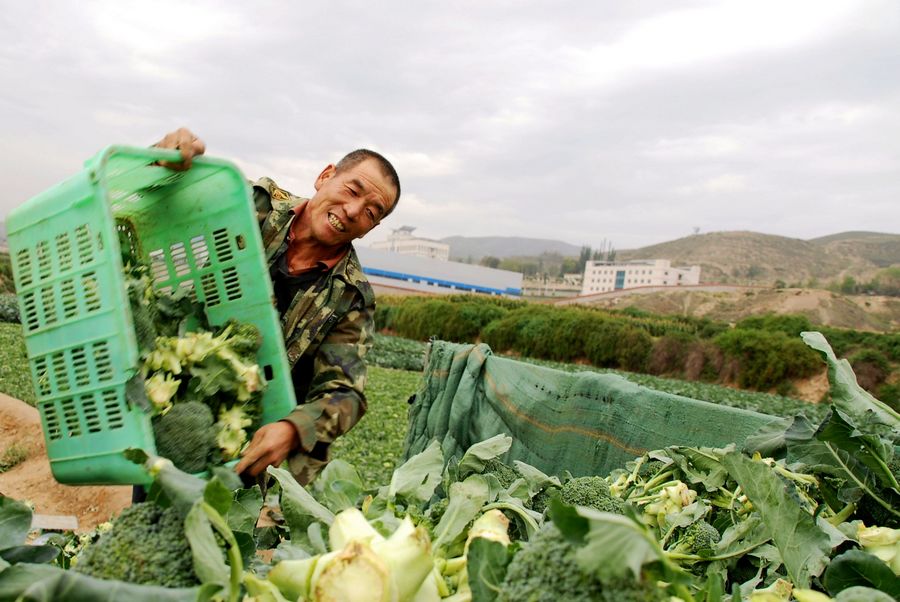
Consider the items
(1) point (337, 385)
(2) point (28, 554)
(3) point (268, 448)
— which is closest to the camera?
(2) point (28, 554)

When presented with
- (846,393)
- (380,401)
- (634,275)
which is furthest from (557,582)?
(634,275)

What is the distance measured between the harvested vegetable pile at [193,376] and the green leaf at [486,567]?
51.1 inches

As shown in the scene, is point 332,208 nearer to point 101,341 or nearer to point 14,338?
point 101,341

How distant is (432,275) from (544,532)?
65.4 metres

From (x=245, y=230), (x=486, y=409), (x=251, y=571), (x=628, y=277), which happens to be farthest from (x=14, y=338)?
(x=628, y=277)

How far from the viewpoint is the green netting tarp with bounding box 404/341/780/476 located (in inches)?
119

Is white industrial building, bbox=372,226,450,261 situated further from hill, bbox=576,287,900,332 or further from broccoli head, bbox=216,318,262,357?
broccoli head, bbox=216,318,262,357

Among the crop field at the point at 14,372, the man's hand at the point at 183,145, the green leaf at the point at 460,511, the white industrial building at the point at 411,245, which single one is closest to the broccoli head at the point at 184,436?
the man's hand at the point at 183,145

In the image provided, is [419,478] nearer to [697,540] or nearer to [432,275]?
[697,540]

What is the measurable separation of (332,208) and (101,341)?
1.06 meters

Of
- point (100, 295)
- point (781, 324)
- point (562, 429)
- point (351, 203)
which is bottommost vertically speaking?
point (781, 324)

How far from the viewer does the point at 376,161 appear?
2.53m

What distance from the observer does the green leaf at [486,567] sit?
773 millimetres

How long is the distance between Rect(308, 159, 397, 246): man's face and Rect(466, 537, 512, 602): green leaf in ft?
5.94
